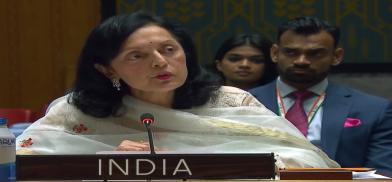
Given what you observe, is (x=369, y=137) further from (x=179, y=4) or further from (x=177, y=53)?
(x=179, y=4)

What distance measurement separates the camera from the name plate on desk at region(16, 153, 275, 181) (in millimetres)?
1563

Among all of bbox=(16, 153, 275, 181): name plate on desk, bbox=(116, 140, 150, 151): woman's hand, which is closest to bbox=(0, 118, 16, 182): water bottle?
bbox=(16, 153, 275, 181): name plate on desk

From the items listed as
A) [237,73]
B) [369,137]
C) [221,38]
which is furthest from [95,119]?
[221,38]

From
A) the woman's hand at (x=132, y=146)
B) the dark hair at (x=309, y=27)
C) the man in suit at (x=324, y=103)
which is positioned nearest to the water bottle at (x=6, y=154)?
the woman's hand at (x=132, y=146)

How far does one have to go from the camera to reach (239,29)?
5016mm

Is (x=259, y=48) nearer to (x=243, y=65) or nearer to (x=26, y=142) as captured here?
(x=243, y=65)

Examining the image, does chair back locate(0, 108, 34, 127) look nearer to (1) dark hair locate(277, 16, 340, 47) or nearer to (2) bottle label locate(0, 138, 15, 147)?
(1) dark hair locate(277, 16, 340, 47)

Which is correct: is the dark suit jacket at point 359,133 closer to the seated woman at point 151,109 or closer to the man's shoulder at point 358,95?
the man's shoulder at point 358,95

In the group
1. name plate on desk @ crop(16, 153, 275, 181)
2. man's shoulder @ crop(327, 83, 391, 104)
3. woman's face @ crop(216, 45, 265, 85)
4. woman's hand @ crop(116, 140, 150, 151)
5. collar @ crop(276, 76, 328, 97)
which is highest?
woman's face @ crop(216, 45, 265, 85)

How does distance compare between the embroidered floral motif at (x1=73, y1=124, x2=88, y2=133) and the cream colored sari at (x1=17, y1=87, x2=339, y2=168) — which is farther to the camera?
the embroidered floral motif at (x1=73, y1=124, x2=88, y2=133)

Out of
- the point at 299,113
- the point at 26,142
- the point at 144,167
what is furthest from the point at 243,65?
the point at 144,167

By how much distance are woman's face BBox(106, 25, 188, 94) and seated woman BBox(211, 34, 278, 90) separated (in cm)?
138

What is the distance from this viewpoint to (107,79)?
2.57 m

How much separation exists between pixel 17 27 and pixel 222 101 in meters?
2.92
